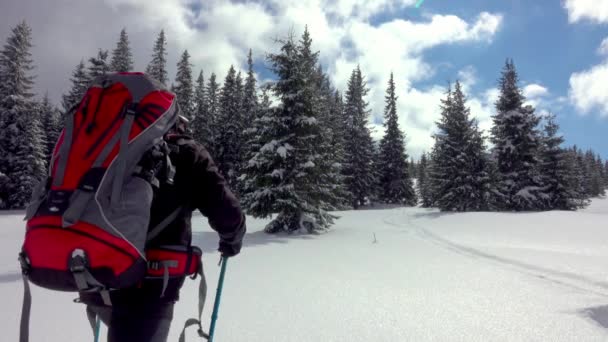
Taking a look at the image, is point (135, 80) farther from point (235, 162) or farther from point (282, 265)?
point (235, 162)

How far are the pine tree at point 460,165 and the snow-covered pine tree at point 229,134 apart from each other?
1918cm

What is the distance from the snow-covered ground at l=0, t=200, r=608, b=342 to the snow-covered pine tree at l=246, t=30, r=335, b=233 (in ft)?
12.7

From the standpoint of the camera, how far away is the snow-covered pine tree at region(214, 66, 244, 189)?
110 feet

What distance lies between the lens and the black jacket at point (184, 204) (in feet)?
6.14

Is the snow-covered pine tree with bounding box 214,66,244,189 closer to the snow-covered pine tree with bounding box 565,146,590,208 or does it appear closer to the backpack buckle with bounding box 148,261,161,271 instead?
the snow-covered pine tree with bounding box 565,146,590,208

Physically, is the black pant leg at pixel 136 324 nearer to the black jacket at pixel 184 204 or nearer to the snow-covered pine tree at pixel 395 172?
the black jacket at pixel 184 204

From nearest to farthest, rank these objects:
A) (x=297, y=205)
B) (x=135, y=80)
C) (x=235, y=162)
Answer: (x=135, y=80)
(x=297, y=205)
(x=235, y=162)

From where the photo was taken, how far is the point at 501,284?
6195 millimetres

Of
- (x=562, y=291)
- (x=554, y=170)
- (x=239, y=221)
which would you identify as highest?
(x=554, y=170)

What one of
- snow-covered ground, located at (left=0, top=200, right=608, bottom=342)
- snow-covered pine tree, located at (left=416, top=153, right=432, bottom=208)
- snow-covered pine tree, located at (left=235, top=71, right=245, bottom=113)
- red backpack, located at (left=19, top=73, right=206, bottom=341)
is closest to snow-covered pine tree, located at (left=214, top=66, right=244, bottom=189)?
snow-covered pine tree, located at (left=235, top=71, right=245, bottom=113)

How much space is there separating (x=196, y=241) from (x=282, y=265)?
5.13 m

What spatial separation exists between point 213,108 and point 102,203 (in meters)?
41.2

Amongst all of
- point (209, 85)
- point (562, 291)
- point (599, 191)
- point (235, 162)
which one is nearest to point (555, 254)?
point (562, 291)

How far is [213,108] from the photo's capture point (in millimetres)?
40688
